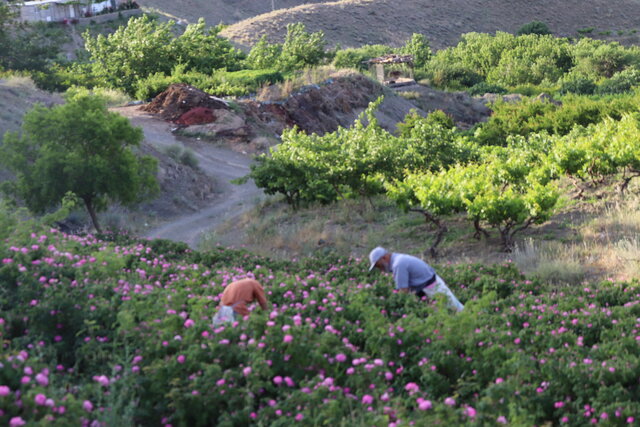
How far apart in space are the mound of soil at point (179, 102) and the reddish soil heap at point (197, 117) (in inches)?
9.2

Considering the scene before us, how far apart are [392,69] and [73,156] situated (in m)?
31.4

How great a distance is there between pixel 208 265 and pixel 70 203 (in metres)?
1.81

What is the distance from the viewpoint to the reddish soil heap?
24.3 metres

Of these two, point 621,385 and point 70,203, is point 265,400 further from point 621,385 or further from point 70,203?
point 70,203

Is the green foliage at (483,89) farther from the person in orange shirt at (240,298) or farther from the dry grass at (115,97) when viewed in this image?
the person in orange shirt at (240,298)

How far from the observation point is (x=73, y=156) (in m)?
11.7

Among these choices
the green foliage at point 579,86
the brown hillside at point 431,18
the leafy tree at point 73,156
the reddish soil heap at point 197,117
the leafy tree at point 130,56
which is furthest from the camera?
the brown hillside at point 431,18

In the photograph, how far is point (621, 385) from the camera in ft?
16.3

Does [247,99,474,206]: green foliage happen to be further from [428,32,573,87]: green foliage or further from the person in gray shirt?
[428,32,573,87]: green foliage

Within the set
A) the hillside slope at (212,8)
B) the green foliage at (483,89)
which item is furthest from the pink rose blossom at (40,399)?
the hillside slope at (212,8)

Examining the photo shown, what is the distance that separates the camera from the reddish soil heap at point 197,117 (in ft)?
79.6

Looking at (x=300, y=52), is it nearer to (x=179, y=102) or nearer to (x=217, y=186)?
(x=179, y=102)

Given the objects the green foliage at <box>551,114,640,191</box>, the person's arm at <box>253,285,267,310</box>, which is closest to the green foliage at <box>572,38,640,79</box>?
the green foliage at <box>551,114,640,191</box>

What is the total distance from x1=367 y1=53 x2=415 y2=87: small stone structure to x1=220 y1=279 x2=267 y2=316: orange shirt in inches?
1319
